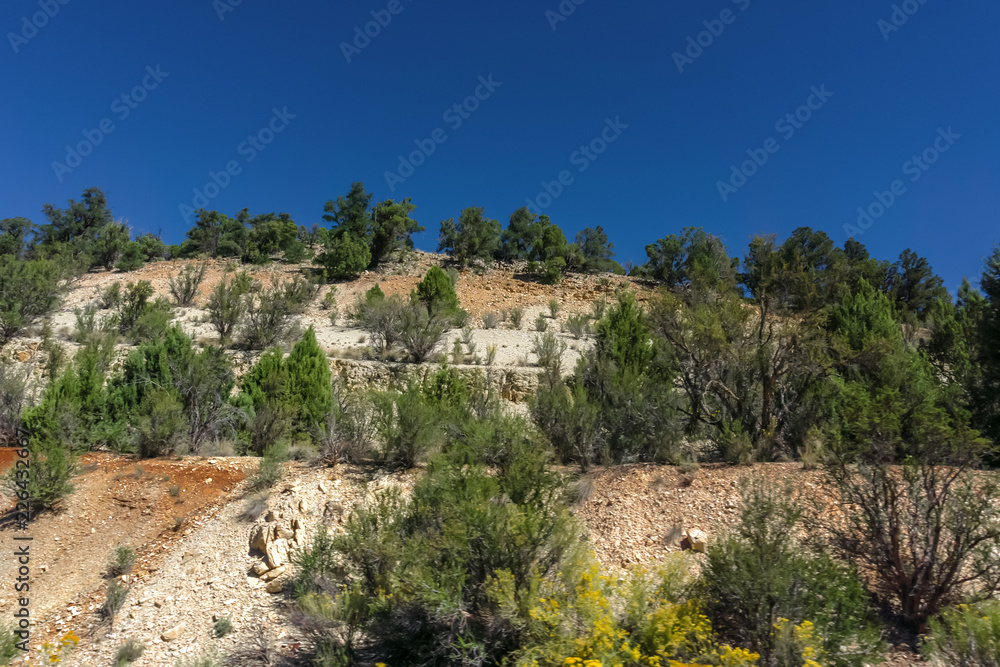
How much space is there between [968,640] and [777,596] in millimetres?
1258

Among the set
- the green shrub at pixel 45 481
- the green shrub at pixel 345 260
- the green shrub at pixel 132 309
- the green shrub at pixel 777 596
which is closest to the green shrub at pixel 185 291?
the green shrub at pixel 132 309

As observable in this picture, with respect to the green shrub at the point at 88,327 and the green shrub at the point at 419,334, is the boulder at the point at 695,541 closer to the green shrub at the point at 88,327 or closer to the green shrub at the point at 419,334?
the green shrub at the point at 419,334

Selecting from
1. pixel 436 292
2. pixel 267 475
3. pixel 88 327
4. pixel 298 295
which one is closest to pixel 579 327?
pixel 436 292

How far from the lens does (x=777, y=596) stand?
457 centimetres

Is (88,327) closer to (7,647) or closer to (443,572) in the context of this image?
(7,647)

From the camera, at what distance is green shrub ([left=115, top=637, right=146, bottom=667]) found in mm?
5750

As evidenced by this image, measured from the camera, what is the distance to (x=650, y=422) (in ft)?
30.4

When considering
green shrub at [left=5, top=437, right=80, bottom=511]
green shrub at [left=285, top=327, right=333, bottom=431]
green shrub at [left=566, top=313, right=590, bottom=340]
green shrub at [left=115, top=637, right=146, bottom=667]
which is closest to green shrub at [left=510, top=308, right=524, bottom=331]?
green shrub at [left=566, top=313, right=590, bottom=340]

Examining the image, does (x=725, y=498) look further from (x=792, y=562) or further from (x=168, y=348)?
(x=168, y=348)

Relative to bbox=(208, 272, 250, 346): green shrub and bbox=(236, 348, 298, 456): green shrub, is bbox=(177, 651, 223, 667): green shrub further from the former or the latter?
bbox=(208, 272, 250, 346): green shrub

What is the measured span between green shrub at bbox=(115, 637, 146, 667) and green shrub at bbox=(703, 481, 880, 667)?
5.95 metres

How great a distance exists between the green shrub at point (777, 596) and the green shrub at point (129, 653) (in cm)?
595

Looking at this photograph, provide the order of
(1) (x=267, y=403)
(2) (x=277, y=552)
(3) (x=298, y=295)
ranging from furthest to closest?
(3) (x=298, y=295) < (1) (x=267, y=403) < (2) (x=277, y=552)

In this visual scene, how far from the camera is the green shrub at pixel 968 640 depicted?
3848 mm
